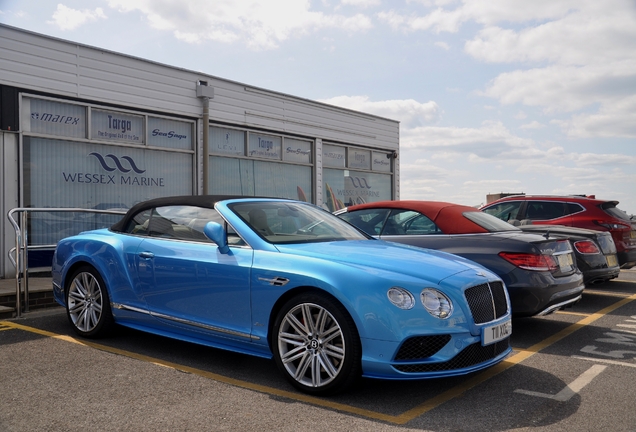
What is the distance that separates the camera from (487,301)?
4773mm

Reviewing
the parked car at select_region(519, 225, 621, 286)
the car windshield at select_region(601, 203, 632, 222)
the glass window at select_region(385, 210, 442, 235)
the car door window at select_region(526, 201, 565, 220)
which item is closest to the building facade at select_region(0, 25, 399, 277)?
the glass window at select_region(385, 210, 442, 235)

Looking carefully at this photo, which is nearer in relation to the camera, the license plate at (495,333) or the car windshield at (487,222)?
the license plate at (495,333)

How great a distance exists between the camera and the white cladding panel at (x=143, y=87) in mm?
10531

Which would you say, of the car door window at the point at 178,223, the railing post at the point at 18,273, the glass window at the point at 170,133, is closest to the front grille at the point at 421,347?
the car door window at the point at 178,223

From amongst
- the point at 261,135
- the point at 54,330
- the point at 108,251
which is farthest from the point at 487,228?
the point at 261,135

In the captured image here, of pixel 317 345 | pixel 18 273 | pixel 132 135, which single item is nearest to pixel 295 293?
pixel 317 345

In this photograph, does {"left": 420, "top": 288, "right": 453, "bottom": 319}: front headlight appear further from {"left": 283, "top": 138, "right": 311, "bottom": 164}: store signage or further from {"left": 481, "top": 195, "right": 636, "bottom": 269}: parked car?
{"left": 283, "top": 138, "right": 311, "bottom": 164}: store signage

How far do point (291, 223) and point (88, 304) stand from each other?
2297mm

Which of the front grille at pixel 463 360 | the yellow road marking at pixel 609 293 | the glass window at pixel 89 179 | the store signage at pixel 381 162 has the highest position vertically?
the store signage at pixel 381 162

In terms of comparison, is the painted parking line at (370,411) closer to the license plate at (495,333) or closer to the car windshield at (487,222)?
the license plate at (495,333)

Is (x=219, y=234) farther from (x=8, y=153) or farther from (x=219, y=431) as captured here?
(x=8, y=153)

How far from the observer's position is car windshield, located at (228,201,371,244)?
531cm

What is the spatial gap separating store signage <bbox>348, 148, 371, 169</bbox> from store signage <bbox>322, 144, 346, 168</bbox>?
34 cm

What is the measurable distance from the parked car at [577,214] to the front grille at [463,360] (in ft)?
21.7
